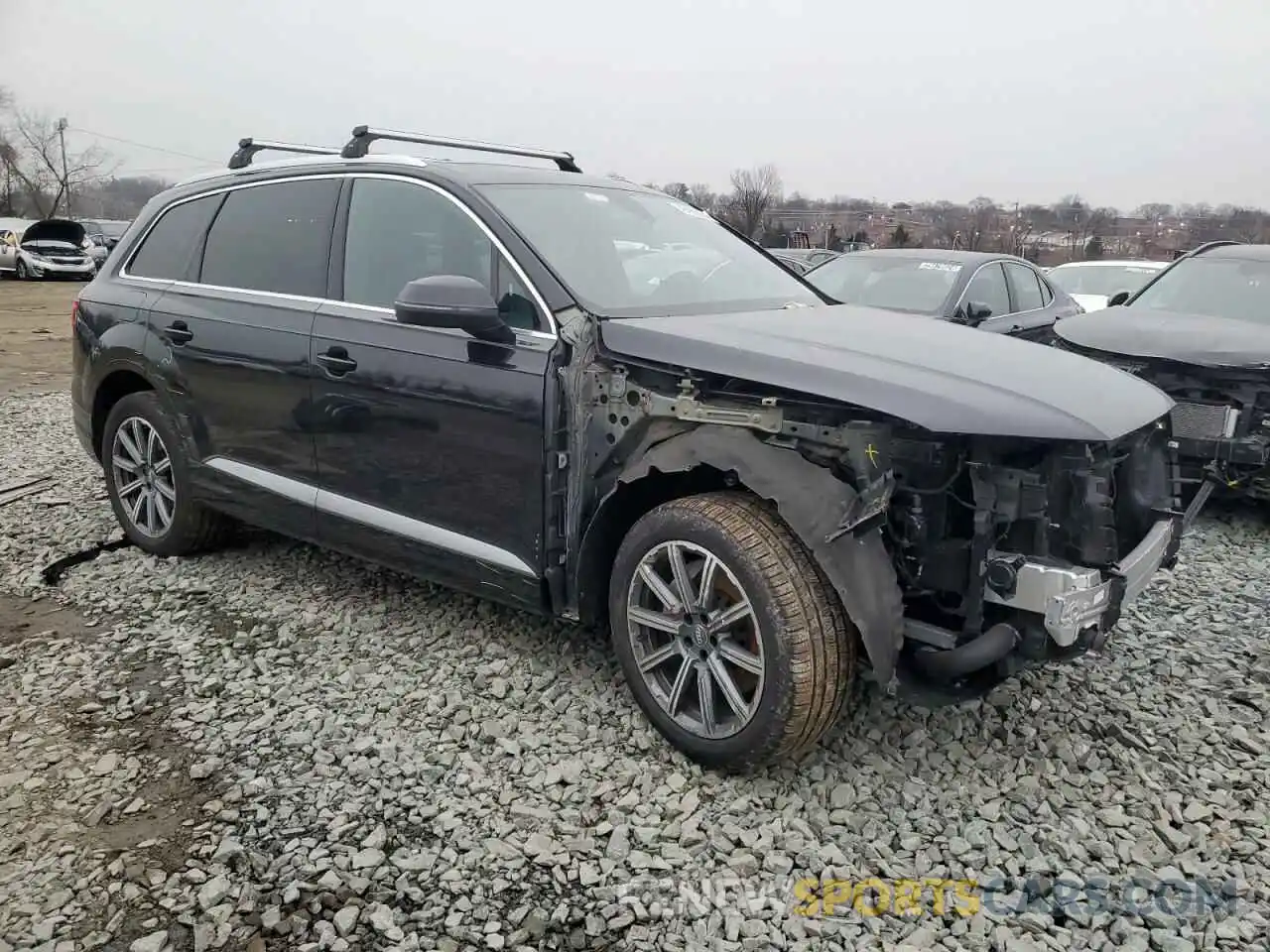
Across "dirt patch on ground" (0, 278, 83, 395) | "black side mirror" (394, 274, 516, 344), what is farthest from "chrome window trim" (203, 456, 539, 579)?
"dirt patch on ground" (0, 278, 83, 395)

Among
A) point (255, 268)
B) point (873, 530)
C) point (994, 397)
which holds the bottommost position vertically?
point (873, 530)

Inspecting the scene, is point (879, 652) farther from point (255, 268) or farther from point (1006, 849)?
point (255, 268)

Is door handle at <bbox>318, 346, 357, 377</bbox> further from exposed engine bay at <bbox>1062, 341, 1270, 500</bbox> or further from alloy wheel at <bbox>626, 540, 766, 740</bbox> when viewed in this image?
exposed engine bay at <bbox>1062, 341, 1270, 500</bbox>

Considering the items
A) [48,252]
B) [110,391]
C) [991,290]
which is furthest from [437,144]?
[48,252]

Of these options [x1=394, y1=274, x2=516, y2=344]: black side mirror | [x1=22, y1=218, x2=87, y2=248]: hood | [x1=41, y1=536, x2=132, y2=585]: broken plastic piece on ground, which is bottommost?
[x1=41, y1=536, x2=132, y2=585]: broken plastic piece on ground

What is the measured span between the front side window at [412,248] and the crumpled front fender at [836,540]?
982 millimetres

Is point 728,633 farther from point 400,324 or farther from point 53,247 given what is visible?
point 53,247

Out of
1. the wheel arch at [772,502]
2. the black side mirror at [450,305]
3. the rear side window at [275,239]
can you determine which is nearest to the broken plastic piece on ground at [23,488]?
the rear side window at [275,239]

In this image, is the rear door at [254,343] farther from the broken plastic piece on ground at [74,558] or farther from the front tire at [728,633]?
the front tire at [728,633]

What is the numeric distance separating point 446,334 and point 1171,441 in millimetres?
2656

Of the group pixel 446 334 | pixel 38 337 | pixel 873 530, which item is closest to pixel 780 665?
pixel 873 530

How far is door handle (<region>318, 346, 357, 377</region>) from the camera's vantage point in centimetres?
360

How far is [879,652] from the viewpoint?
2623mm

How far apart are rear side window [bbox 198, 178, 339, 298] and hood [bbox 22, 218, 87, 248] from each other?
25296mm
